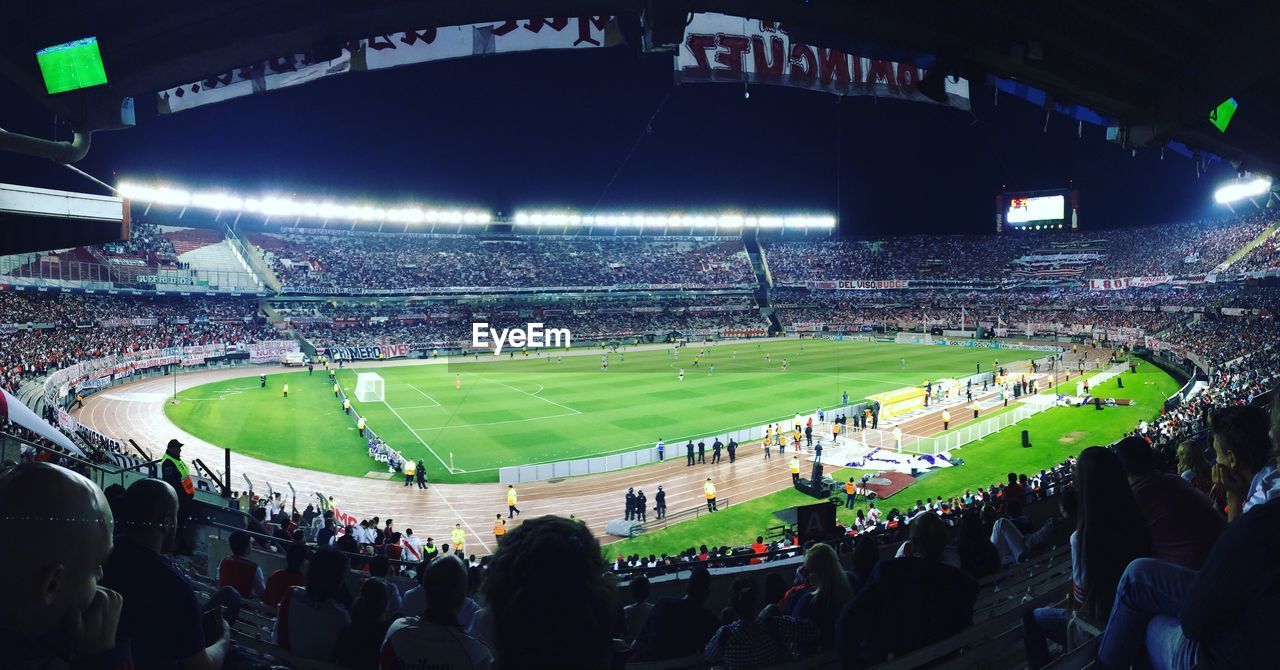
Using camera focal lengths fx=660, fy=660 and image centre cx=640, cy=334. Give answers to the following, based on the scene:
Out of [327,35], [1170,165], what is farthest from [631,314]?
[327,35]

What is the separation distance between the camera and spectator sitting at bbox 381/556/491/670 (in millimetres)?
2926

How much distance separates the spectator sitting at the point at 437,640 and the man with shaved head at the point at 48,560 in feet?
4.39

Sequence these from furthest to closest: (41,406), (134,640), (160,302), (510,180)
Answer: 1. (510,180)
2. (160,302)
3. (41,406)
4. (134,640)

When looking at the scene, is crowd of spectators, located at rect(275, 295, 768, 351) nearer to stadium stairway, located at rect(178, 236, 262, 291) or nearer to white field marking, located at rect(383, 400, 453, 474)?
stadium stairway, located at rect(178, 236, 262, 291)

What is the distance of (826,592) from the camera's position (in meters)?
5.25

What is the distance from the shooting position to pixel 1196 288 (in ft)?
209

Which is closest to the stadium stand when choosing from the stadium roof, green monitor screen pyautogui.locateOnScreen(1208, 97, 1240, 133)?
the stadium roof

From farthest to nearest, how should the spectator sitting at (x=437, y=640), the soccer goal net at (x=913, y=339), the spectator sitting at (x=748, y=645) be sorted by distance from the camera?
the soccer goal net at (x=913, y=339) < the spectator sitting at (x=748, y=645) < the spectator sitting at (x=437, y=640)

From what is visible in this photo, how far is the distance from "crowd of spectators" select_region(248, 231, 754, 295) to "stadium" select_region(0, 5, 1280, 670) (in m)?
0.60

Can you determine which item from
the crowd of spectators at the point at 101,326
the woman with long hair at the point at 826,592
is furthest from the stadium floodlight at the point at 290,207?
the woman with long hair at the point at 826,592

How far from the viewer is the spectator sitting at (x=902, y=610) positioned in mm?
3938

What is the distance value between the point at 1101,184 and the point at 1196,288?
14604 millimetres

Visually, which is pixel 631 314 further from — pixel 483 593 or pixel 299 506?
pixel 483 593

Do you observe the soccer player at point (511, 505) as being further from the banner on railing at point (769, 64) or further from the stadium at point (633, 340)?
the banner on railing at point (769, 64)
